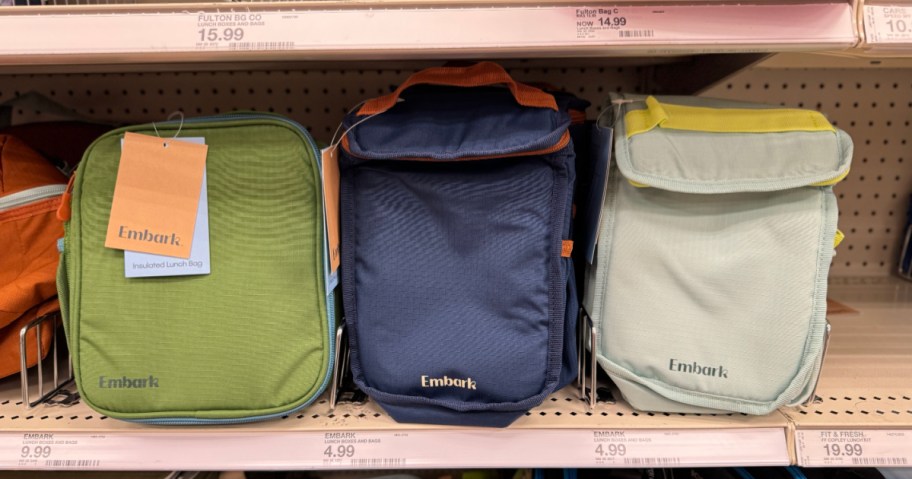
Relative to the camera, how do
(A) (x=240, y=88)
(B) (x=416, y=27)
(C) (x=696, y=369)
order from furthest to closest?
(A) (x=240, y=88), (C) (x=696, y=369), (B) (x=416, y=27)

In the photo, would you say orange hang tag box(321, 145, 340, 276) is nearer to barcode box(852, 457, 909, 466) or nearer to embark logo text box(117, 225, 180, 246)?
embark logo text box(117, 225, 180, 246)

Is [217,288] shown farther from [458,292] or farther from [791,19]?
[791,19]

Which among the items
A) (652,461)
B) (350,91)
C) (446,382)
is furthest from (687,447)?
(350,91)

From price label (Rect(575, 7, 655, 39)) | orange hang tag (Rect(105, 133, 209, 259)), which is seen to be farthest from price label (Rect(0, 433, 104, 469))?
price label (Rect(575, 7, 655, 39))

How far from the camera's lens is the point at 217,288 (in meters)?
0.60

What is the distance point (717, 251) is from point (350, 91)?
70 cm

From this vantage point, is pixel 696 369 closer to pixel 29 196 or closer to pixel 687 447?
pixel 687 447

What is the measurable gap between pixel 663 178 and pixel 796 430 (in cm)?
36

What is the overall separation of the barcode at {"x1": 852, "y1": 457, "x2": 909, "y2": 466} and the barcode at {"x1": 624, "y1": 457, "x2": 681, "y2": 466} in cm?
22

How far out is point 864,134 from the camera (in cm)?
99

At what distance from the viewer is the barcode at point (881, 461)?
1.95 feet

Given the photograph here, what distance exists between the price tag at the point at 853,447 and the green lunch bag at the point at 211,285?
0.65m

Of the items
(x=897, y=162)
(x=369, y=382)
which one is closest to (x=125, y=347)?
(x=369, y=382)

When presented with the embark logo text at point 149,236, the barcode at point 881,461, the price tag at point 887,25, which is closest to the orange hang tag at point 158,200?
the embark logo text at point 149,236
